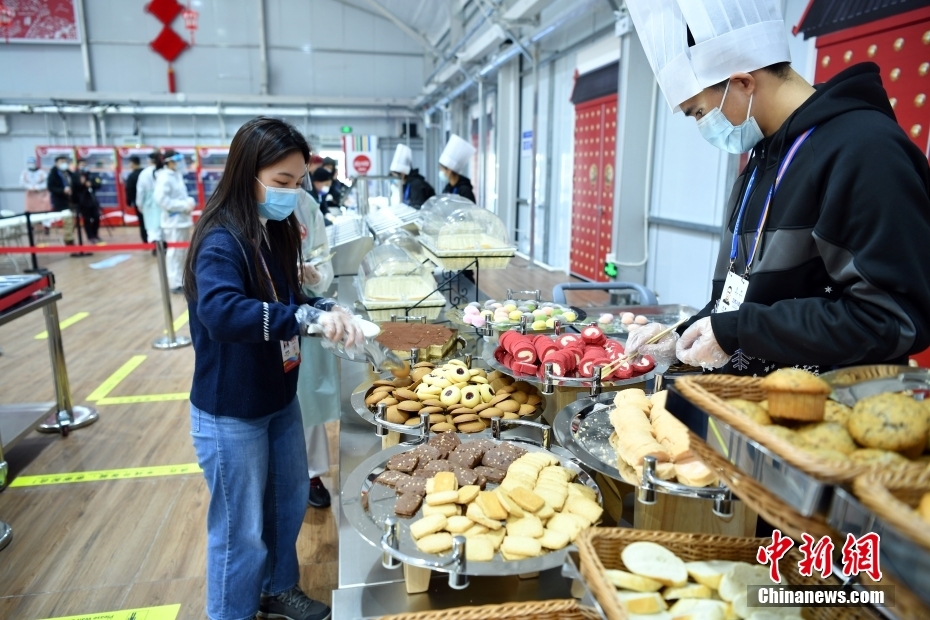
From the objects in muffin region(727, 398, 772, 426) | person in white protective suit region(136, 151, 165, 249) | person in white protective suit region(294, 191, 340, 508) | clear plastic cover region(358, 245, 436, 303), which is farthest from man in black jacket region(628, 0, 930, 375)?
person in white protective suit region(136, 151, 165, 249)

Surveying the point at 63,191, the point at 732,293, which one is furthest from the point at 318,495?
the point at 63,191

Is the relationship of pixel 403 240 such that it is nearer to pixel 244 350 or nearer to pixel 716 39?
pixel 244 350

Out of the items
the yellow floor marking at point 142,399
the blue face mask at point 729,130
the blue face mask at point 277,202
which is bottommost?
the yellow floor marking at point 142,399

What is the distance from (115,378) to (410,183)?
3498 mm

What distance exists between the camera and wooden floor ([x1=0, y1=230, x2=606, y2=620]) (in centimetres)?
232

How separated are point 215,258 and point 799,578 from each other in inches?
55.5

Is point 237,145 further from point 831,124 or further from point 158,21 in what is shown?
point 158,21

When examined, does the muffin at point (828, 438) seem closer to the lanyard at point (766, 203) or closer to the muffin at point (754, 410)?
the muffin at point (754, 410)

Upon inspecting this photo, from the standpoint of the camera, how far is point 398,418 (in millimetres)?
1649

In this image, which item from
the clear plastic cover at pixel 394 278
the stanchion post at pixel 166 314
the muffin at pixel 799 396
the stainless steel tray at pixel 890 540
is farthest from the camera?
the stanchion post at pixel 166 314

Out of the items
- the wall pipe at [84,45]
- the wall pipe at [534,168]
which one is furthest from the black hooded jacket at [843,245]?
the wall pipe at [84,45]

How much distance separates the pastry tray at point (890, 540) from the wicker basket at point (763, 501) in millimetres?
24

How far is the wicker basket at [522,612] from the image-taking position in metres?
0.89

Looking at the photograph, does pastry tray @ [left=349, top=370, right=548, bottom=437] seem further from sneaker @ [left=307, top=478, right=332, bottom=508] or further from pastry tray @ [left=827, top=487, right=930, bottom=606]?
sneaker @ [left=307, top=478, right=332, bottom=508]
